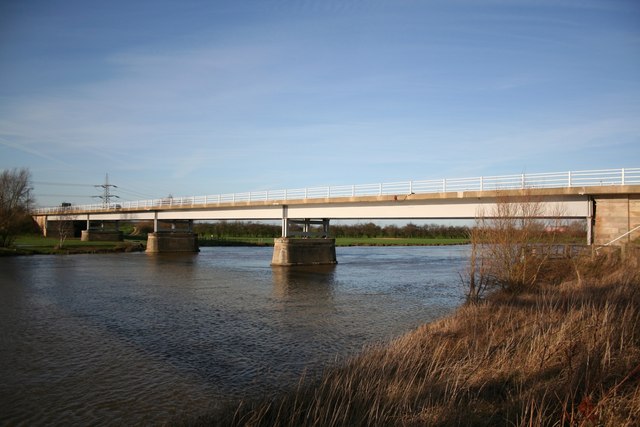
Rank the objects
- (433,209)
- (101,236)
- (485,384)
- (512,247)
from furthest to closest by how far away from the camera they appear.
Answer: (101,236) → (433,209) → (512,247) → (485,384)

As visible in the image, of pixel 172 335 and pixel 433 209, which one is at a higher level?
pixel 433 209

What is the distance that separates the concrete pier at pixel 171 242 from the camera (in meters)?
69.5

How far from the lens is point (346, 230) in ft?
459

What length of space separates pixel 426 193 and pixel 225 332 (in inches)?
879

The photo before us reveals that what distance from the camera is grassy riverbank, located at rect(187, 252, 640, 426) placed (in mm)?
6391

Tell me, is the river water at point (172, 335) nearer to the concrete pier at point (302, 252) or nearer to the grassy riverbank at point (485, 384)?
the grassy riverbank at point (485, 384)

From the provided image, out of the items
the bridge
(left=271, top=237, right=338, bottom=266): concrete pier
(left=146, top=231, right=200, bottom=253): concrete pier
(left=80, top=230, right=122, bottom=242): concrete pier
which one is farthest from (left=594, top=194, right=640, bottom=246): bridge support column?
(left=80, top=230, right=122, bottom=242): concrete pier

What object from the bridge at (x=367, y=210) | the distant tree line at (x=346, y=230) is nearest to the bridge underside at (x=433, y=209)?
the bridge at (x=367, y=210)

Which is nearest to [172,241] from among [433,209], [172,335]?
[433,209]

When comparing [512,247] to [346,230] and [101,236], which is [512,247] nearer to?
[101,236]

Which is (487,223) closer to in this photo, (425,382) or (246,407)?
(425,382)

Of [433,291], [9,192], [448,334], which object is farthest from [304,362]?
[9,192]

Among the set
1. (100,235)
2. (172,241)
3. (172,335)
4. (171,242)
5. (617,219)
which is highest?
(617,219)

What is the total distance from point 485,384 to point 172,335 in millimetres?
12261
